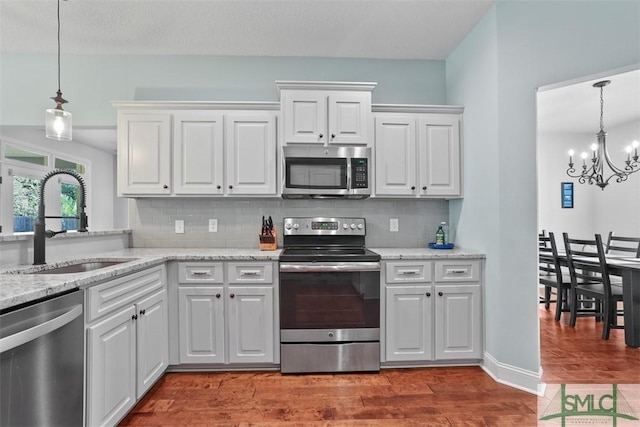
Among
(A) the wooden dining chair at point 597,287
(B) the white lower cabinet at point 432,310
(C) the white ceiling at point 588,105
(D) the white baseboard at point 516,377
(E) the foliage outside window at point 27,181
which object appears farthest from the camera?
(E) the foliage outside window at point 27,181

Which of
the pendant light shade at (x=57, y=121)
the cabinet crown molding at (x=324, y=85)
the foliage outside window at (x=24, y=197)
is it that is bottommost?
the foliage outside window at (x=24, y=197)

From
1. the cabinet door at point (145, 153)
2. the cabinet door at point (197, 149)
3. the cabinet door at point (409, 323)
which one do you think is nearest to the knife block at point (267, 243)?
the cabinet door at point (197, 149)

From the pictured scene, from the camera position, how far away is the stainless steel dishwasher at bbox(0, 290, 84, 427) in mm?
1155

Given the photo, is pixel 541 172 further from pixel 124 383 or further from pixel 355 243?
pixel 124 383

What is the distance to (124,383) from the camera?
185cm

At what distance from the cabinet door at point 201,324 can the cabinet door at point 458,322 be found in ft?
5.60

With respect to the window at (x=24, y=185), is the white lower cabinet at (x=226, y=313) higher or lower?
lower

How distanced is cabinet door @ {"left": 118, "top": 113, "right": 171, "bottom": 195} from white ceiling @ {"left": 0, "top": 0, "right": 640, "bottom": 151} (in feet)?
2.38

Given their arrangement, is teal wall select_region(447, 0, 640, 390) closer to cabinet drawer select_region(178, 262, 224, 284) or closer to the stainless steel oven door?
the stainless steel oven door

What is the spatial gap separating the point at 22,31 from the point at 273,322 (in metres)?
3.22

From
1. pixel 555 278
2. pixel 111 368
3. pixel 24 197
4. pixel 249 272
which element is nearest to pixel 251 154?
pixel 249 272

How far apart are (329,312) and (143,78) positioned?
2805 mm

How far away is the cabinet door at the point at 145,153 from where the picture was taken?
2801 mm

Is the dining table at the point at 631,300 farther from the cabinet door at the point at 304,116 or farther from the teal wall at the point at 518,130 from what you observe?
the cabinet door at the point at 304,116
